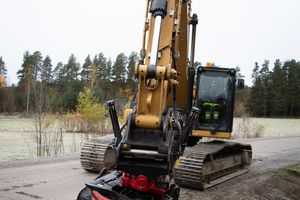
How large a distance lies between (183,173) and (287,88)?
64.0 metres

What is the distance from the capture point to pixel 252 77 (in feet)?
226

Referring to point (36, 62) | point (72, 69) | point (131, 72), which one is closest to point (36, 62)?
point (36, 62)

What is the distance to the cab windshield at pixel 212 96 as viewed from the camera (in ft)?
23.9

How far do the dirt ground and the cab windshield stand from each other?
1876 millimetres

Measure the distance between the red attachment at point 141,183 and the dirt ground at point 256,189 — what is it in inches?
69.7

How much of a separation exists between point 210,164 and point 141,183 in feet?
10.9

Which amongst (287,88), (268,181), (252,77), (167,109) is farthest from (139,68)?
(252,77)

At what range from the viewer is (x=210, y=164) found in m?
6.57

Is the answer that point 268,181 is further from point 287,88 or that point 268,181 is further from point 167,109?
point 287,88

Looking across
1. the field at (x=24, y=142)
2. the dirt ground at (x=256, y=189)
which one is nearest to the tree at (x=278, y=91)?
the field at (x=24, y=142)

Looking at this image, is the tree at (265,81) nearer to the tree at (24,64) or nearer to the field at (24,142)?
the field at (24,142)

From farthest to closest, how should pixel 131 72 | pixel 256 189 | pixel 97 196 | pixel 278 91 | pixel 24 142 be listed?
1. pixel 278 91
2. pixel 131 72
3. pixel 24 142
4. pixel 256 189
5. pixel 97 196

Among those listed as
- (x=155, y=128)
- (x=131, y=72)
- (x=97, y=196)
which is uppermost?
(x=131, y=72)

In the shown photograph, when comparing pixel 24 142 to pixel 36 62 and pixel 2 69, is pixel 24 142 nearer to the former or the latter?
pixel 36 62
